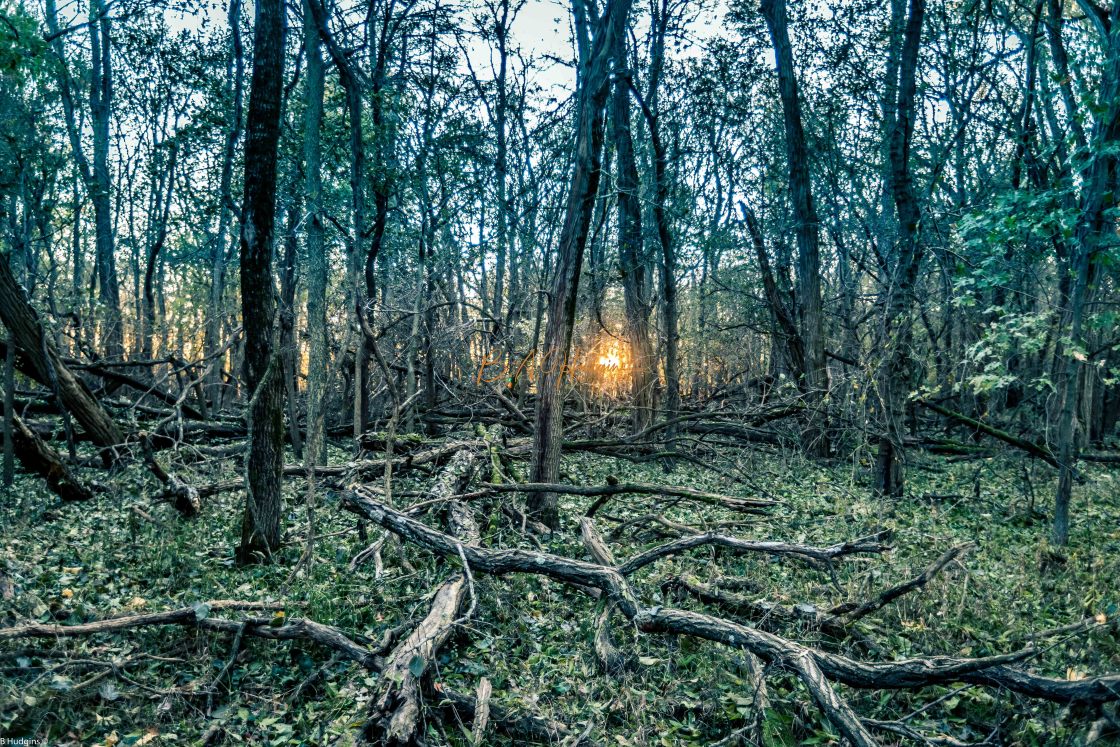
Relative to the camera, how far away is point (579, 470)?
30.8ft

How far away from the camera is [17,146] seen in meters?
13.4

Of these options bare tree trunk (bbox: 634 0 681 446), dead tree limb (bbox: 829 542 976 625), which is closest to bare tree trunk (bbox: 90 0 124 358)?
bare tree trunk (bbox: 634 0 681 446)

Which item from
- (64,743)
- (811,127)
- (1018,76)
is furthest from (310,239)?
(1018,76)

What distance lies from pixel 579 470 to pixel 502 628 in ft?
17.5

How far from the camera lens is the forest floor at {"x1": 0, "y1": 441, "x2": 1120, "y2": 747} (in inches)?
122

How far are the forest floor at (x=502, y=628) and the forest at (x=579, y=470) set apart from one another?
1.1 inches

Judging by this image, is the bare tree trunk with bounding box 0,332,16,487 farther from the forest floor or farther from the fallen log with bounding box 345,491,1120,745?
the fallen log with bounding box 345,491,1120,745

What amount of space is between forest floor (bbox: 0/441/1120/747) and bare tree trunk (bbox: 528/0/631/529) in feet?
2.53

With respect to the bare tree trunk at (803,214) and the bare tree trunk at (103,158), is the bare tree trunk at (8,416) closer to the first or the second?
the bare tree trunk at (803,214)

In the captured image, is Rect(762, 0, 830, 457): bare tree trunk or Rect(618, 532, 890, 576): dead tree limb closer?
Rect(618, 532, 890, 576): dead tree limb

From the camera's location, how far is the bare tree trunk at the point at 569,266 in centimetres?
632

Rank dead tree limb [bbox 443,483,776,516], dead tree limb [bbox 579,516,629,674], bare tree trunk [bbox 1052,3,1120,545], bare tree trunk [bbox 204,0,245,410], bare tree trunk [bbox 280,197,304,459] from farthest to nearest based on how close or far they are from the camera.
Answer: bare tree trunk [bbox 204,0,245,410], bare tree trunk [bbox 280,197,304,459], dead tree limb [bbox 443,483,776,516], bare tree trunk [bbox 1052,3,1120,545], dead tree limb [bbox 579,516,629,674]

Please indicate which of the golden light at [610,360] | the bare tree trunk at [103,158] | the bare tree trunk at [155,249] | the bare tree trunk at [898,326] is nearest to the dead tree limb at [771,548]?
the bare tree trunk at [898,326]

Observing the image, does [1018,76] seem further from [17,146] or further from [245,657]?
[17,146]
